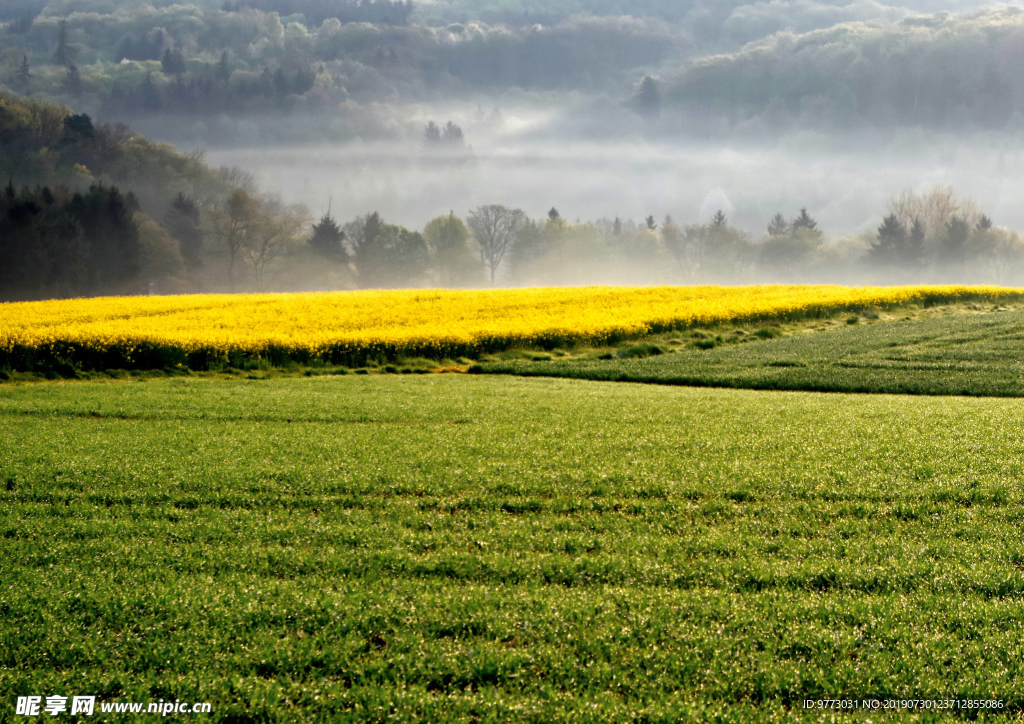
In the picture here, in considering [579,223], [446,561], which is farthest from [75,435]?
[579,223]

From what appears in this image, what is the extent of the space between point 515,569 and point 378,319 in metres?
29.9

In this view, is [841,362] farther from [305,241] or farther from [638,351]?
[305,241]

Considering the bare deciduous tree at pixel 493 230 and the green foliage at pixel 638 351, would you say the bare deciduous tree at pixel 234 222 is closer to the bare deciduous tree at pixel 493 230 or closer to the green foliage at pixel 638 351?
the bare deciduous tree at pixel 493 230

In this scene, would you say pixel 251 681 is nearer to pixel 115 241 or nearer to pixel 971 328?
pixel 971 328

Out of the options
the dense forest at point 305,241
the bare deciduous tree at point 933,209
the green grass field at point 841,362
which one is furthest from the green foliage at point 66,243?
the bare deciduous tree at point 933,209

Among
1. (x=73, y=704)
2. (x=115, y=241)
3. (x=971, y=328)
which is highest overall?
(x=115, y=241)

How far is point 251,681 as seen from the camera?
19.2ft

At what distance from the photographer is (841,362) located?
27594 millimetres

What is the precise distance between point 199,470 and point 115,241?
9027 cm

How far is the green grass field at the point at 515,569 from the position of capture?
5.82 m

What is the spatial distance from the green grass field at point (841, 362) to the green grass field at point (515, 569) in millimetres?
8989

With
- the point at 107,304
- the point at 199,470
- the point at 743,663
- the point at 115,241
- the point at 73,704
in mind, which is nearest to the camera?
the point at 73,704

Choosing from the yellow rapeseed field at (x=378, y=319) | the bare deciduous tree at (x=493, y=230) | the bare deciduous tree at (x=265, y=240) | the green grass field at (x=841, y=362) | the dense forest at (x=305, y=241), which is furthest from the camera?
the bare deciduous tree at (x=493, y=230)

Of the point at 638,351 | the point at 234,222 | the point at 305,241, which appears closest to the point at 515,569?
the point at 638,351
